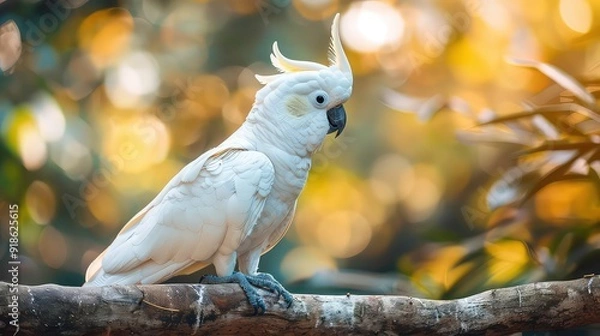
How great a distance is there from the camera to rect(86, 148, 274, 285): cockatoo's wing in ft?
6.24

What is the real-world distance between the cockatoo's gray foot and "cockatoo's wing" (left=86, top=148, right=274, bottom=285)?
0.08 meters

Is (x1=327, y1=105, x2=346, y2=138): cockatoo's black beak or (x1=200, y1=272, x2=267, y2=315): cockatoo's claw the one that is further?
(x1=327, y1=105, x2=346, y2=138): cockatoo's black beak

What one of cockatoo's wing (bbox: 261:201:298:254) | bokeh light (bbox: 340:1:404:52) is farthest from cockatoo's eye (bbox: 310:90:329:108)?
bokeh light (bbox: 340:1:404:52)

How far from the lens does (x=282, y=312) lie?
6.05 ft

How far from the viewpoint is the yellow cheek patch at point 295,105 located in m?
2.02

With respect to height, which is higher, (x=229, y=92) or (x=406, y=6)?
(x=406, y=6)

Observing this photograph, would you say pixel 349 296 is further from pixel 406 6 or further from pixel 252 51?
pixel 406 6

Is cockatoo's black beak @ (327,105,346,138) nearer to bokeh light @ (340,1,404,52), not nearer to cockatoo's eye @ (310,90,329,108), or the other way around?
cockatoo's eye @ (310,90,329,108)

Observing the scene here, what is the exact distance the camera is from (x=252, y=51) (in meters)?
3.71

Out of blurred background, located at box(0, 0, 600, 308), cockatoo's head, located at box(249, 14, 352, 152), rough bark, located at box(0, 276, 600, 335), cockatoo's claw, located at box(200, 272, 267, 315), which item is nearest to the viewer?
rough bark, located at box(0, 276, 600, 335)

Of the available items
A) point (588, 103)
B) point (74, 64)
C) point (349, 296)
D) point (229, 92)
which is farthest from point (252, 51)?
point (349, 296)

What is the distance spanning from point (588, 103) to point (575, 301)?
118 centimetres

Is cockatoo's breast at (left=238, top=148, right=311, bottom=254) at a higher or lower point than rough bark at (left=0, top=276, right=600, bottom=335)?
higher

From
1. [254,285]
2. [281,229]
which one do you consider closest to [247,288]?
[254,285]
